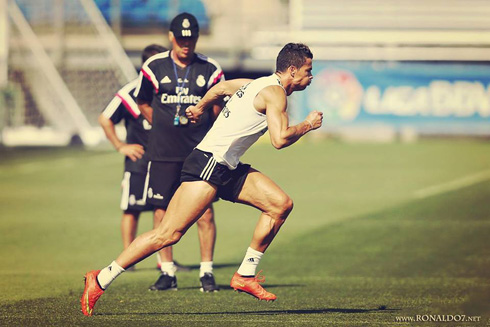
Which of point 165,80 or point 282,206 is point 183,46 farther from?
point 282,206

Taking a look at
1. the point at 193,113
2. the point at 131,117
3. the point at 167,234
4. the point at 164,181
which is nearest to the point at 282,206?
the point at 167,234

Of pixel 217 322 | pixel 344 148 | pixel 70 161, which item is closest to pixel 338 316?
pixel 217 322

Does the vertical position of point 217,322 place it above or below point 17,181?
above

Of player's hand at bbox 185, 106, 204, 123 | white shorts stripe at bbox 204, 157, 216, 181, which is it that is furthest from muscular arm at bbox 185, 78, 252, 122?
white shorts stripe at bbox 204, 157, 216, 181

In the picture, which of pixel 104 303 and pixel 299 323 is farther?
pixel 104 303

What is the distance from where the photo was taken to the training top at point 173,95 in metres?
8.93

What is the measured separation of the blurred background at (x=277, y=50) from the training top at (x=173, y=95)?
51.8ft

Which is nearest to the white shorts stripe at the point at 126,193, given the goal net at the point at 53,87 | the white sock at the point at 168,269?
the white sock at the point at 168,269

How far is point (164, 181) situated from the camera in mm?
9016

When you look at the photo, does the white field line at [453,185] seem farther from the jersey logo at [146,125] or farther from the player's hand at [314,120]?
the player's hand at [314,120]

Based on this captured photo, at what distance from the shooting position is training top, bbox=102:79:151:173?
9.95 metres

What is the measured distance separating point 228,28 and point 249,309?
26.5 meters

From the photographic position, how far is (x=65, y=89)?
2609cm

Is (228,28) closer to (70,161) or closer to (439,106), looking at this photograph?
(439,106)
